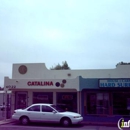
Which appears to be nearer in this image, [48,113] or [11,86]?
[48,113]

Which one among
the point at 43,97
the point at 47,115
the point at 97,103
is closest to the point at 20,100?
the point at 43,97

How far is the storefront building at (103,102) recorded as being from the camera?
22.3m

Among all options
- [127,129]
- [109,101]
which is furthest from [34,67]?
[127,129]

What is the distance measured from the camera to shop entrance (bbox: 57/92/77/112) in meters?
24.2

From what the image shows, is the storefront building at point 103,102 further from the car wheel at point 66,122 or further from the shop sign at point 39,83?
the car wheel at point 66,122

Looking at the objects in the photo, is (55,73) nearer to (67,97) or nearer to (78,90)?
(67,97)

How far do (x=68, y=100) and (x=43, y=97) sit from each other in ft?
7.89

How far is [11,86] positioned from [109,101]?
883cm

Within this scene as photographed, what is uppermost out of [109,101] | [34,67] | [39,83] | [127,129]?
[34,67]

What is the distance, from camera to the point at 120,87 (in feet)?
70.7

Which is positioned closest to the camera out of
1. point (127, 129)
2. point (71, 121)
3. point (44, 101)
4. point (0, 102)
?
point (127, 129)

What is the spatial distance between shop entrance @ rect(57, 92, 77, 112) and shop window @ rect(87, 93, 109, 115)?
141 cm

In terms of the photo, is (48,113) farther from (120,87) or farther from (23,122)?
(120,87)

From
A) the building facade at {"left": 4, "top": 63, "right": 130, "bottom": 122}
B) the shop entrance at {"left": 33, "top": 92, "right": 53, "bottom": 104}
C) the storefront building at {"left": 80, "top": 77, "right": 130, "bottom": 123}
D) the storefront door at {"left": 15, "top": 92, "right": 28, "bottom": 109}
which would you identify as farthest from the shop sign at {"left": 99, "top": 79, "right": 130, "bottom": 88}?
the storefront door at {"left": 15, "top": 92, "right": 28, "bottom": 109}
